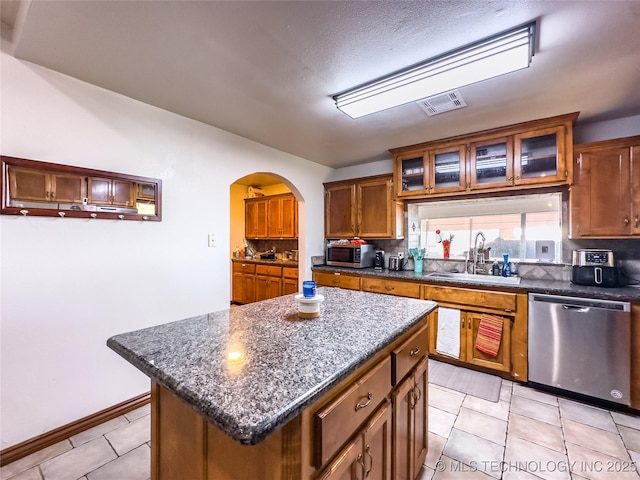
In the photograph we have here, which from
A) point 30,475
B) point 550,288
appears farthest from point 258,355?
point 550,288

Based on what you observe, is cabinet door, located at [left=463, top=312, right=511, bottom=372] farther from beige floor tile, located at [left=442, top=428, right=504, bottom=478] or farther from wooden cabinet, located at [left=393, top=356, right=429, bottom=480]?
wooden cabinet, located at [left=393, top=356, right=429, bottom=480]

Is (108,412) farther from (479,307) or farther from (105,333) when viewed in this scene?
(479,307)

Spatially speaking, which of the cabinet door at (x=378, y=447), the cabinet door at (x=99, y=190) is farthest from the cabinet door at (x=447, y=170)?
the cabinet door at (x=99, y=190)

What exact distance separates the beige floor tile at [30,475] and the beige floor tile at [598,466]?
114 inches

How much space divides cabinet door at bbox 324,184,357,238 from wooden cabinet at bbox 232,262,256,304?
1.71m

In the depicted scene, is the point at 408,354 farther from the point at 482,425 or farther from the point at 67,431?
the point at 67,431

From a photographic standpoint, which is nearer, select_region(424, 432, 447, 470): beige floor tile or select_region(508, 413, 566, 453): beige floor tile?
select_region(424, 432, 447, 470): beige floor tile

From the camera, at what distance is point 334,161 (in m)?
3.86

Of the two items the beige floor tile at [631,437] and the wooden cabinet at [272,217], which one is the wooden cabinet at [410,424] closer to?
the beige floor tile at [631,437]

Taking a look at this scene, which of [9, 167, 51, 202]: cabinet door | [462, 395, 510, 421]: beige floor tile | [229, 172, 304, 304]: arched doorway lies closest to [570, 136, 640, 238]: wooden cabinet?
[462, 395, 510, 421]: beige floor tile

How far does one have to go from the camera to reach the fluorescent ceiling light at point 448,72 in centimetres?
147

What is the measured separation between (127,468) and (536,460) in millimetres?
2311

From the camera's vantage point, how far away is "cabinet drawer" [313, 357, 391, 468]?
0.79m

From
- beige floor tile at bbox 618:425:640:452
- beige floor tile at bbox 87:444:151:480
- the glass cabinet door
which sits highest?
the glass cabinet door
